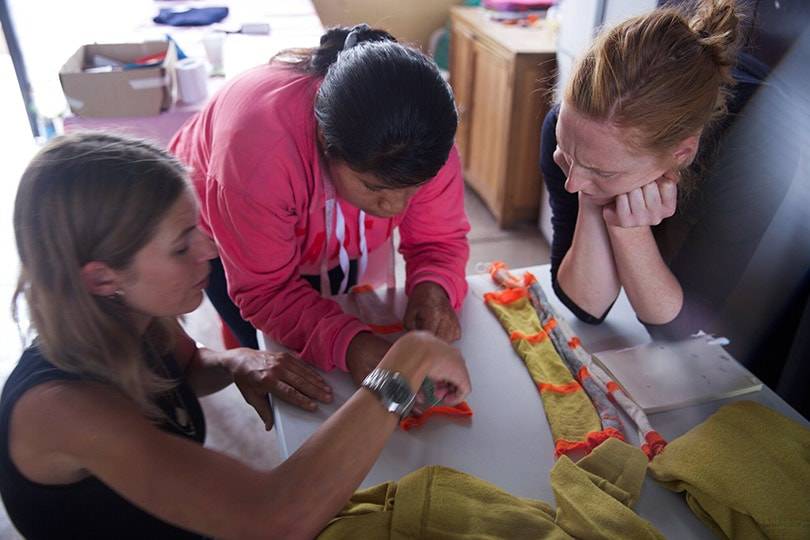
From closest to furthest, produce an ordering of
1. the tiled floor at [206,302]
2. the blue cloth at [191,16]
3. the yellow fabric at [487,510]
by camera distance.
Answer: the yellow fabric at [487,510], the tiled floor at [206,302], the blue cloth at [191,16]

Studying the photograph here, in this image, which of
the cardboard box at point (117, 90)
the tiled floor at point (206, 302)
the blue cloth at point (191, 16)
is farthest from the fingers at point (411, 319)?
the blue cloth at point (191, 16)

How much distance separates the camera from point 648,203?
1115 mm

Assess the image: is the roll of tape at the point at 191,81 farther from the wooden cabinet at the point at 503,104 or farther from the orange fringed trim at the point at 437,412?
the orange fringed trim at the point at 437,412

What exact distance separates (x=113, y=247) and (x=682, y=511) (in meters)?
0.84

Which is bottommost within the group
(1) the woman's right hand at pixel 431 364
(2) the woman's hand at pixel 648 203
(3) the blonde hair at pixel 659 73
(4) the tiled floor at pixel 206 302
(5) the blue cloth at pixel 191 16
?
(4) the tiled floor at pixel 206 302

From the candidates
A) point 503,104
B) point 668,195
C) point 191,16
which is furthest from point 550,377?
point 191,16

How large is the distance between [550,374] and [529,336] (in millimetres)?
95

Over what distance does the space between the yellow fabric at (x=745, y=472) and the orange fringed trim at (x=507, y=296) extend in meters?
0.43

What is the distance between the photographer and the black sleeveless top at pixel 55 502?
0.85 meters

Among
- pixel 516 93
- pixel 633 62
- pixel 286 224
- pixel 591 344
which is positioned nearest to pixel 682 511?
pixel 591 344

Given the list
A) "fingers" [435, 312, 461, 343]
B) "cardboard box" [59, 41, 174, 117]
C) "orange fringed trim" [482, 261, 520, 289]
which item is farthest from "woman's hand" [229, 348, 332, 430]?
"cardboard box" [59, 41, 174, 117]

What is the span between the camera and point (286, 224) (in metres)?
1.15

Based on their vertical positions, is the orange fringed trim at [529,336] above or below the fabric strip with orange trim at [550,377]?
above

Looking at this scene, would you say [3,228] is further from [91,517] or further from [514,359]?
[514,359]
